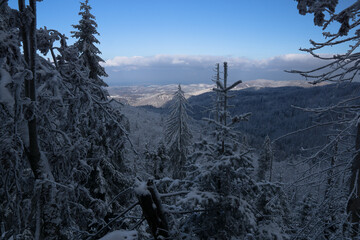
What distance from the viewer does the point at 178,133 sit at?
1903 cm

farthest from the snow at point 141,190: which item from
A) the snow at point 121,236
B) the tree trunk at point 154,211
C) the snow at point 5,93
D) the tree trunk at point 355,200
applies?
the tree trunk at point 355,200

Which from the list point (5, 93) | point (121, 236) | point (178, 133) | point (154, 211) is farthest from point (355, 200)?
point (178, 133)

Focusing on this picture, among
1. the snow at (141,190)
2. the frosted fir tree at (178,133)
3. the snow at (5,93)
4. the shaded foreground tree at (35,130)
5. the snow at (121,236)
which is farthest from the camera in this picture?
the frosted fir tree at (178,133)

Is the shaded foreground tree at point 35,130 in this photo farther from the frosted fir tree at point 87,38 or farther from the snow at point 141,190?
the frosted fir tree at point 87,38

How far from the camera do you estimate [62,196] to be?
3.34 metres

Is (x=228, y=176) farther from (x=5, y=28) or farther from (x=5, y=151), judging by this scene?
(x=5, y=28)

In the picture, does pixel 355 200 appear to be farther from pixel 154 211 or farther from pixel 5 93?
pixel 5 93

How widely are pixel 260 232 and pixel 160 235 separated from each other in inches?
94.1

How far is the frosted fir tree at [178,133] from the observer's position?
18969mm

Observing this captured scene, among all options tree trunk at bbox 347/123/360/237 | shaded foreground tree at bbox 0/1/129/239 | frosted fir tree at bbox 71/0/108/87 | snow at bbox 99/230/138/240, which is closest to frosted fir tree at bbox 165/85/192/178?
frosted fir tree at bbox 71/0/108/87

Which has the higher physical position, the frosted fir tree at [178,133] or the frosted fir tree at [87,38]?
the frosted fir tree at [87,38]

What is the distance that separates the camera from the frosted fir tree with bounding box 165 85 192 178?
19.0m

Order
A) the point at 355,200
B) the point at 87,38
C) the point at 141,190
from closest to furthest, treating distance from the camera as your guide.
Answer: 1. the point at 141,190
2. the point at 355,200
3. the point at 87,38

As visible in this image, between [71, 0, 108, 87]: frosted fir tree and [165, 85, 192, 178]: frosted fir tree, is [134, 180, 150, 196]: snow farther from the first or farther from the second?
[165, 85, 192, 178]: frosted fir tree
